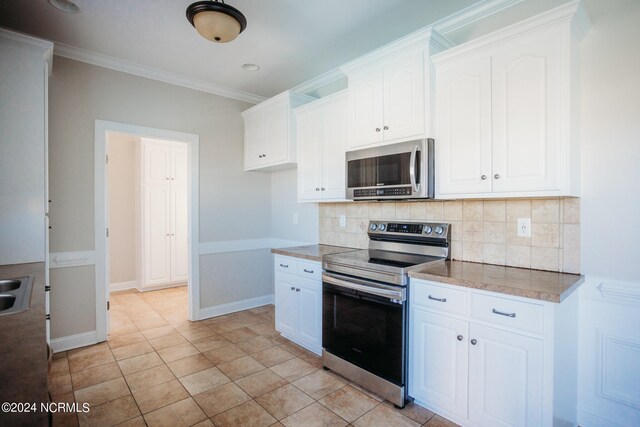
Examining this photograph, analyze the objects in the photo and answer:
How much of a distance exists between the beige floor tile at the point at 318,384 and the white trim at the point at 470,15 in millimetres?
2759

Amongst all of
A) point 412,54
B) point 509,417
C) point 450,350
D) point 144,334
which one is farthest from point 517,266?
point 144,334

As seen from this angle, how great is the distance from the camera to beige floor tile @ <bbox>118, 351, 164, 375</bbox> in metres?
2.66

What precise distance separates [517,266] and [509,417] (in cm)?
90

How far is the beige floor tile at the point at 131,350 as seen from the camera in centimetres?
291

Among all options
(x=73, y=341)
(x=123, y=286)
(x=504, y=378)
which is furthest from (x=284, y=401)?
(x=123, y=286)

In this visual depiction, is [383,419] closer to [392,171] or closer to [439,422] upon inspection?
[439,422]

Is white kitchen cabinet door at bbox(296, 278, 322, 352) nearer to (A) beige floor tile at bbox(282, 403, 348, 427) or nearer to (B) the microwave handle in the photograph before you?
(A) beige floor tile at bbox(282, 403, 348, 427)

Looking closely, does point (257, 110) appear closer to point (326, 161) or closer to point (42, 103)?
point (326, 161)

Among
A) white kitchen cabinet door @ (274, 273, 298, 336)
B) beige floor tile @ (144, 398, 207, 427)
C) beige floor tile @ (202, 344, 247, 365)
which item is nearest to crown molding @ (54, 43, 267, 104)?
white kitchen cabinet door @ (274, 273, 298, 336)

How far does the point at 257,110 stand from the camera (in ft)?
12.8

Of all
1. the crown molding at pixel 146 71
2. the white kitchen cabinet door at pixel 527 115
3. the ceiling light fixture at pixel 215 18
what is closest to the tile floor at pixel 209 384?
the white kitchen cabinet door at pixel 527 115

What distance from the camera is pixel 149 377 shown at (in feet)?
8.34

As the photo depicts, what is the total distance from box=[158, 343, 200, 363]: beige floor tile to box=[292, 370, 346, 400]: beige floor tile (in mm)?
1113

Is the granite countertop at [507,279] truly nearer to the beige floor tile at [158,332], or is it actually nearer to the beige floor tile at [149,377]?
the beige floor tile at [149,377]
